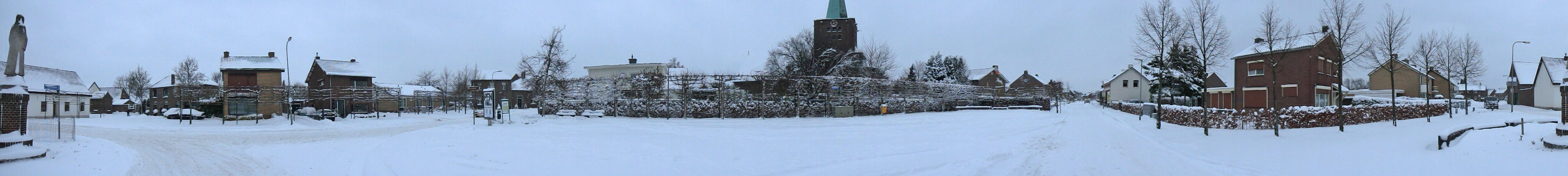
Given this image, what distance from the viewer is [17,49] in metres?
10.9

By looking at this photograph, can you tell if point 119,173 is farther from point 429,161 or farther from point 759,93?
point 759,93

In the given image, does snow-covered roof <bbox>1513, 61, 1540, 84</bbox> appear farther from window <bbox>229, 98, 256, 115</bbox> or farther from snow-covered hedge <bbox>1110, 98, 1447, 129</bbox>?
window <bbox>229, 98, 256, 115</bbox>

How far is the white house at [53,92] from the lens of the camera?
2177cm

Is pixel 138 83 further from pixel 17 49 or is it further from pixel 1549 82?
pixel 1549 82

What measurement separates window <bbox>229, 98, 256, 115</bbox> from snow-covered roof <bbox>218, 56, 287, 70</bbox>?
5.03ft

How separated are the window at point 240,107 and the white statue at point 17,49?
2268 centimetres

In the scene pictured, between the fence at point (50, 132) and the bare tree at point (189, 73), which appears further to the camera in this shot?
the bare tree at point (189, 73)

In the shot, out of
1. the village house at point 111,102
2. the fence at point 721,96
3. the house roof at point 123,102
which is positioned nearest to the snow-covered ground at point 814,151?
the fence at point 721,96

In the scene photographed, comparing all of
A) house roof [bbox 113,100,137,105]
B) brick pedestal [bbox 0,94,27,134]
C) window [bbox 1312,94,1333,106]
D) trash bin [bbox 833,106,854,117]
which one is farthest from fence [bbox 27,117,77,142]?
house roof [bbox 113,100,137,105]

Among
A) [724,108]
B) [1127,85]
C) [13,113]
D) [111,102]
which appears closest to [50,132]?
[13,113]

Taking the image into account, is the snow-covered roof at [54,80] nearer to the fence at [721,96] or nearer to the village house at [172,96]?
the village house at [172,96]

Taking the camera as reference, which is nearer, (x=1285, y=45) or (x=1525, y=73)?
(x=1285, y=45)

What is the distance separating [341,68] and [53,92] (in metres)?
17.9

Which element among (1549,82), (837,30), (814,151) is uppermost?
(837,30)
